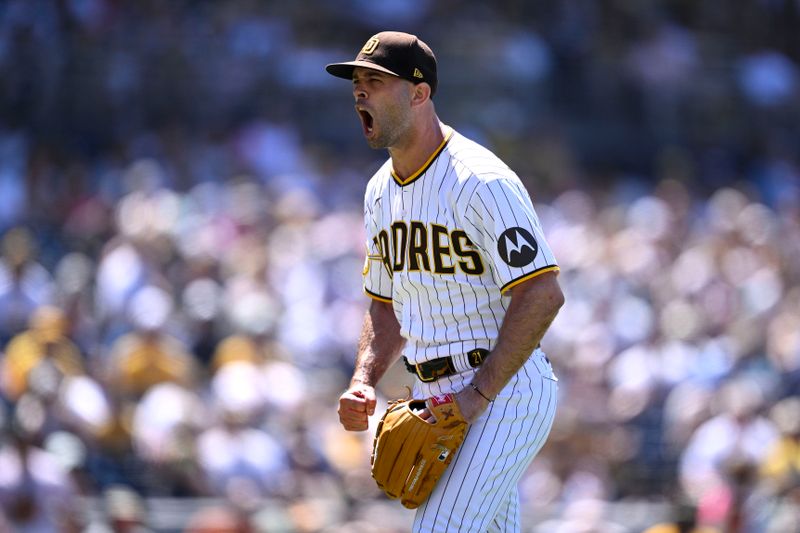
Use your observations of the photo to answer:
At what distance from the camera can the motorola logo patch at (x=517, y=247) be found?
3.87 metres

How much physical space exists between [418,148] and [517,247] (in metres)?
0.51

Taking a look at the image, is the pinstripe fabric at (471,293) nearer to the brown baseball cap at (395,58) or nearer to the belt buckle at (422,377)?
the belt buckle at (422,377)

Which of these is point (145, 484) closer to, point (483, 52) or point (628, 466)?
point (628, 466)

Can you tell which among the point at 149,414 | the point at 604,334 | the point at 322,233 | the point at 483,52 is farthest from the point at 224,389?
the point at 483,52

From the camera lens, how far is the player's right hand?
4121 mm

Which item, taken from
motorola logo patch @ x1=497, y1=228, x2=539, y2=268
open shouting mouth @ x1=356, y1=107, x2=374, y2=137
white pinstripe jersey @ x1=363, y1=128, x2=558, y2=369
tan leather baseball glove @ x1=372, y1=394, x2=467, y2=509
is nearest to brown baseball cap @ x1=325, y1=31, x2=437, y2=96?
open shouting mouth @ x1=356, y1=107, x2=374, y2=137

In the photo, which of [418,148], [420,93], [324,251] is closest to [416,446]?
[418,148]

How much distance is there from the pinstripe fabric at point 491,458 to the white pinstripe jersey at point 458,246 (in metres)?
0.17

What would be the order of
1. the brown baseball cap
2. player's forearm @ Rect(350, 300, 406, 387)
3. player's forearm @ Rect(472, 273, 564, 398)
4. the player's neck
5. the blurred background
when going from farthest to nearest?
the blurred background → player's forearm @ Rect(350, 300, 406, 387) → the player's neck → the brown baseball cap → player's forearm @ Rect(472, 273, 564, 398)

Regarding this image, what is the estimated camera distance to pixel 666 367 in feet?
32.8

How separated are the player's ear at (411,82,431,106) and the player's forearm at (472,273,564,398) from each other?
0.68 meters

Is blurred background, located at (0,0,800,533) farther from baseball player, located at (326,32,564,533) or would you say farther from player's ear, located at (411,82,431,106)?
player's ear, located at (411,82,431,106)

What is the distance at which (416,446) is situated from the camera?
156 inches

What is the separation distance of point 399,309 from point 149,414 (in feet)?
14.2
